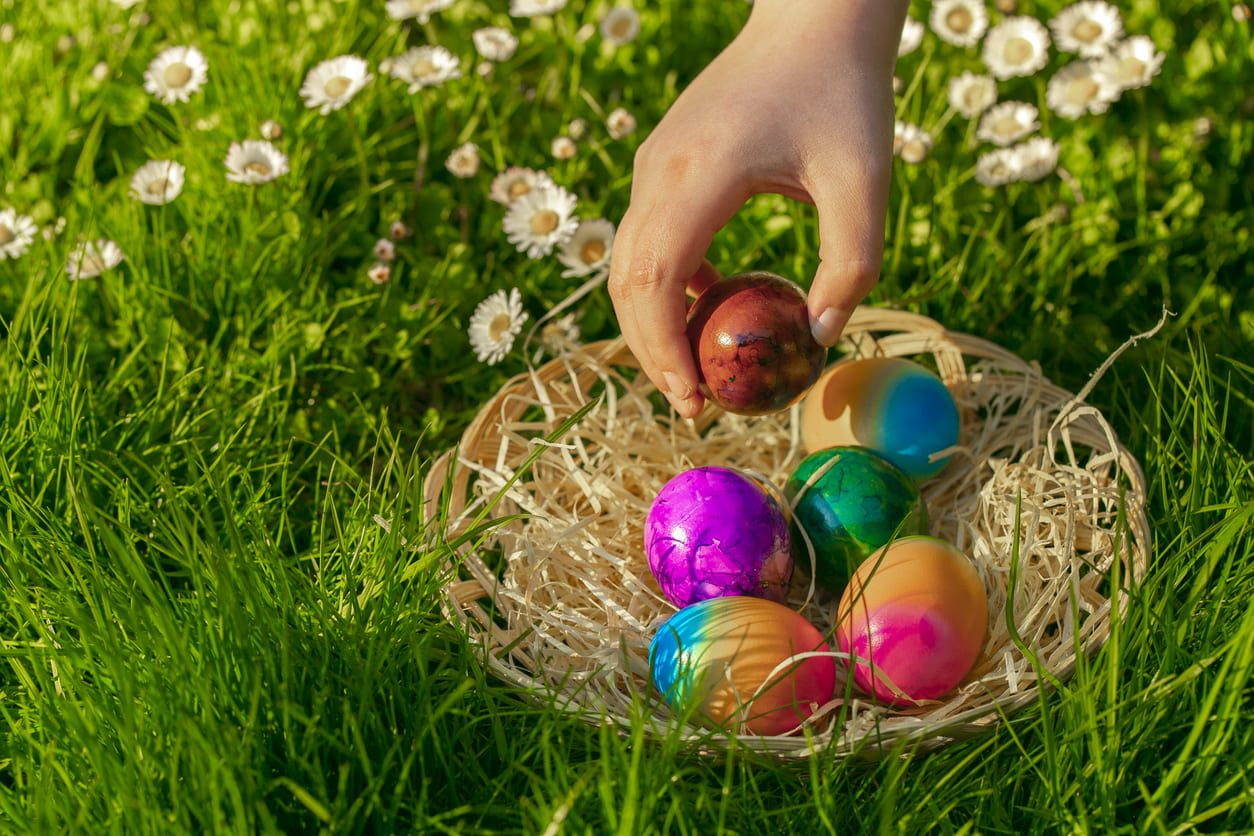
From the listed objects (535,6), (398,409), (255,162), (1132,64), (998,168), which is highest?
(535,6)

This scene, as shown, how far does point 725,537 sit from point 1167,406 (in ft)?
3.32

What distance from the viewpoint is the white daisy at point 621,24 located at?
9.05 feet

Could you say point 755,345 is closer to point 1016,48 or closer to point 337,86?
point 337,86

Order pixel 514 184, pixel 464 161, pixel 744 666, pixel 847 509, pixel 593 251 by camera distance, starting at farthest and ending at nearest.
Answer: pixel 464 161
pixel 514 184
pixel 593 251
pixel 847 509
pixel 744 666

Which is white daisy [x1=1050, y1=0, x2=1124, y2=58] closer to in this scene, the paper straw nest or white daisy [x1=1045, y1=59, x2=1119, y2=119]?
white daisy [x1=1045, y1=59, x2=1119, y2=119]

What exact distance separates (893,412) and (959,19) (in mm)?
1439

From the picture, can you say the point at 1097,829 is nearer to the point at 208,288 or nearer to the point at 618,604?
the point at 618,604

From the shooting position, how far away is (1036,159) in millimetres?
2430

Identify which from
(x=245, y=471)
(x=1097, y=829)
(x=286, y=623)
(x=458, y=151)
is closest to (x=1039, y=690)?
(x=1097, y=829)

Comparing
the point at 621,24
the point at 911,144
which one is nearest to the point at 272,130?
the point at 621,24

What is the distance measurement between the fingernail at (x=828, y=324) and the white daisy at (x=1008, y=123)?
1256 mm

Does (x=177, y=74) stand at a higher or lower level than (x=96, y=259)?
higher

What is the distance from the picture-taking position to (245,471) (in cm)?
178

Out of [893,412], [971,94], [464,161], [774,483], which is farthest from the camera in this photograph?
[971,94]
